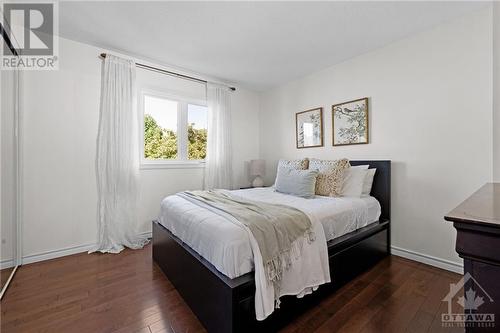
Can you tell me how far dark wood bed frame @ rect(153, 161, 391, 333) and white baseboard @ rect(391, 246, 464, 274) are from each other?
0.14m

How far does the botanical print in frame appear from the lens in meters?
3.40

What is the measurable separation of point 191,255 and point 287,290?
726 mm

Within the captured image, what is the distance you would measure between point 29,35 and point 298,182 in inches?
134

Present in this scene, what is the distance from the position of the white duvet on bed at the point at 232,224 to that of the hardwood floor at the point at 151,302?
479 millimetres

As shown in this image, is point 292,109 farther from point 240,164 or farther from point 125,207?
point 125,207

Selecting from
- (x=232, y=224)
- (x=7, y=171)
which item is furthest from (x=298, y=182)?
(x=7, y=171)

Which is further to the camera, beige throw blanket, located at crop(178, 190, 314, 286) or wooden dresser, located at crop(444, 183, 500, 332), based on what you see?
beige throw blanket, located at crop(178, 190, 314, 286)

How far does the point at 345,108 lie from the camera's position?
306 centimetres

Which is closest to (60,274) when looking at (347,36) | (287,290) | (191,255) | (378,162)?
(191,255)

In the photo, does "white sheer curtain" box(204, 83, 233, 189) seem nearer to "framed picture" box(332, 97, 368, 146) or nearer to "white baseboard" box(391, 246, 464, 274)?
"framed picture" box(332, 97, 368, 146)

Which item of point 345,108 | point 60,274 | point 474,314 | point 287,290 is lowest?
point 60,274

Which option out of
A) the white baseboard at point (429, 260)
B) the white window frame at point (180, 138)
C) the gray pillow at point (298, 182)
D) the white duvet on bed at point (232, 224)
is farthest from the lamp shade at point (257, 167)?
the white baseboard at point (429, 260)

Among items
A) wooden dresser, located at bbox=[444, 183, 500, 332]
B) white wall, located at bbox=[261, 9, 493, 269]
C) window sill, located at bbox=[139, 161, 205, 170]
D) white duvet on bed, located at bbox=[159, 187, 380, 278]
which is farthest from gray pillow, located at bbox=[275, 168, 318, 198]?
wooden dresser, located at bbox=[444, 183, 500, 332]

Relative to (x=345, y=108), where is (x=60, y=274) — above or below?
below
